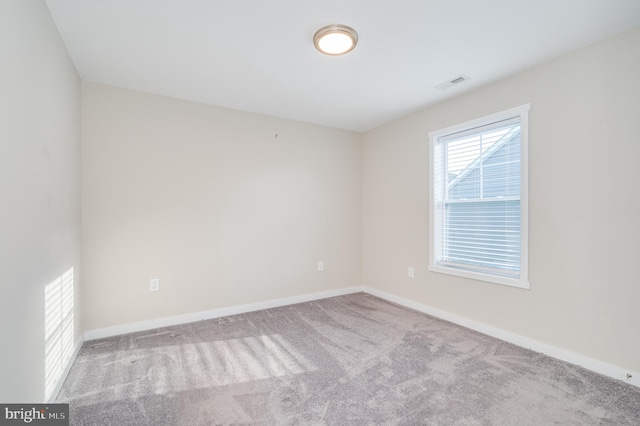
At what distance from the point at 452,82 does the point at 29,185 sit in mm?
3281

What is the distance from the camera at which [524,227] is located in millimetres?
2617

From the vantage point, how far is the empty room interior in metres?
1.78

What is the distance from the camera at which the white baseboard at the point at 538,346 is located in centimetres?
208

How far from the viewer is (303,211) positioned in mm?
4055

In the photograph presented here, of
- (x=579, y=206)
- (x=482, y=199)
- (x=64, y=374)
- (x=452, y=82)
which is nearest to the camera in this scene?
(x=64, y=374)

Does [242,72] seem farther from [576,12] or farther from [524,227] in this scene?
[524,227]

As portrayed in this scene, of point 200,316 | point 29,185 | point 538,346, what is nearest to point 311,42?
point 29,185

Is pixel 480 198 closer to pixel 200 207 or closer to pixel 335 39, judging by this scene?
pixel 335 39

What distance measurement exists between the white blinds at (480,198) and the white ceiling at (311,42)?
548 millimetres

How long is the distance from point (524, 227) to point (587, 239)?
0.43 metres

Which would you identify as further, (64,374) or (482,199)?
(482,199)

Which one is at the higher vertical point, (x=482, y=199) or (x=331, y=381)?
(x=482, y=199)

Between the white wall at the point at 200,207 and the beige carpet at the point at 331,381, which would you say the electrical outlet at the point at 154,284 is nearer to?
the white wall at the point at 200,207

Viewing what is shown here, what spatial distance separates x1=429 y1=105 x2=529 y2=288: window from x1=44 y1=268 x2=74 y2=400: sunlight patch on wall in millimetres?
3404
